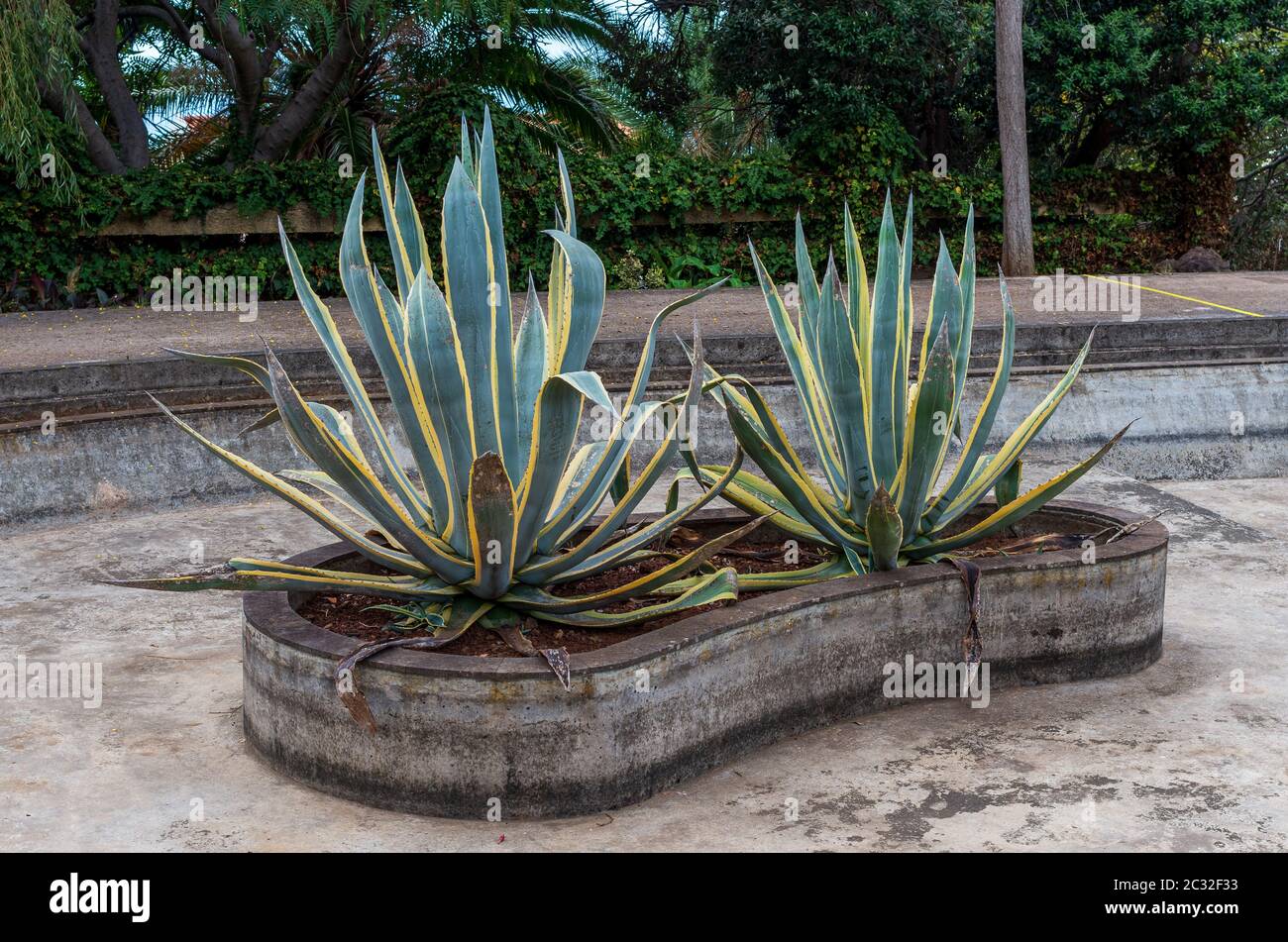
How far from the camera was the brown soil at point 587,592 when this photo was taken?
11.1 ft

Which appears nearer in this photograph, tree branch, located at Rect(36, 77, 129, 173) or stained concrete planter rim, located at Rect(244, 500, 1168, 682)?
stained concrete planter rim, located at Rect(244, 500, 1168, 682)

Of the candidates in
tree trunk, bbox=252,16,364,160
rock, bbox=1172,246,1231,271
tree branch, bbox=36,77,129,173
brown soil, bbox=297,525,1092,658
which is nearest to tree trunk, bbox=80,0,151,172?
tree branch, bbox=36,77,129,173

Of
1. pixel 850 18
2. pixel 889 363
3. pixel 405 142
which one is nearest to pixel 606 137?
pixel 850 18

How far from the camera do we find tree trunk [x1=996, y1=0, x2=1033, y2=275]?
12.8 m

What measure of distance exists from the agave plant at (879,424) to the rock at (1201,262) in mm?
11092

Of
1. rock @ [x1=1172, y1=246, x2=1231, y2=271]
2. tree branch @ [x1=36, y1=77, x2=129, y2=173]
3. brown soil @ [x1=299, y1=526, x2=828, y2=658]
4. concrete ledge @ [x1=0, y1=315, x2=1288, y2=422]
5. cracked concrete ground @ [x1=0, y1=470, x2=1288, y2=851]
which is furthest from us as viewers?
rock @ [x1=1172, y1=246, x2=1231, y2=271]

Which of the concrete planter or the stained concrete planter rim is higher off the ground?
the stained concrete planter rim

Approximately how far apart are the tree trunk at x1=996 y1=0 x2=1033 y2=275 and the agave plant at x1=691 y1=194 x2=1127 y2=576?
9.46m

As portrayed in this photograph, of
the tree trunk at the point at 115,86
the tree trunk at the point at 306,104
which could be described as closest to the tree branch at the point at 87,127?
the tree trunk at the point at 115,86

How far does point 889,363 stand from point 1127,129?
39.2 feet

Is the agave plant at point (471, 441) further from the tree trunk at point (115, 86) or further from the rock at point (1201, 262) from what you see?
the rock at point (1201, 262)

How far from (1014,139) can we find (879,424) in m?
9.92

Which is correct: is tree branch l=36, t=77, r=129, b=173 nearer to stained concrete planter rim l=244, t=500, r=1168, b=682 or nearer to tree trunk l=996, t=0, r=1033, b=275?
tree trunk l=996, t=0, r=1033, b=275

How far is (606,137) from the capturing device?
16.8 meters
